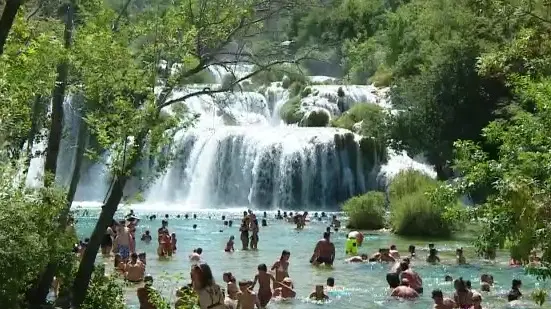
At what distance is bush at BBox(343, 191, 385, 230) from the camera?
3275 cm

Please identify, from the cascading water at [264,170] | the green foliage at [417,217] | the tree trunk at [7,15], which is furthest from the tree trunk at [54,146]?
the cascading water at [264,170]

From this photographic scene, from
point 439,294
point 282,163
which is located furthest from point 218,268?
point 282,163

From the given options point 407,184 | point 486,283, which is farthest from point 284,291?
point 407,184

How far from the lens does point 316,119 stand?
5019 centimetres

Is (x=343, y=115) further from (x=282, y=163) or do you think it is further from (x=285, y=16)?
(x=285, y=16)

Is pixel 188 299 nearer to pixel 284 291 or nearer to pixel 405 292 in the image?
pixel 284 291

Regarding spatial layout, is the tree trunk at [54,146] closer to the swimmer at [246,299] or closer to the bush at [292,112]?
the swimmer at [246,299]

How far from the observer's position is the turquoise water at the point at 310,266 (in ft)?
55.1

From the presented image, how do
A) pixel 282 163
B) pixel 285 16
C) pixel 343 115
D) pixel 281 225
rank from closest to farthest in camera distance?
1. pixel 285 16
2. pixel 281 225
3. pixel 282 163
4. pixel 343 115

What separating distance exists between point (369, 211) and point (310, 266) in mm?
10669

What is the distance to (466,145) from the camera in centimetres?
1036

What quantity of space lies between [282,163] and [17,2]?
37335mm

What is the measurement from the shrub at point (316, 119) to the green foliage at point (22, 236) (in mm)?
39280

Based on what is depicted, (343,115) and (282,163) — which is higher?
(343,115)
